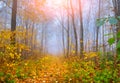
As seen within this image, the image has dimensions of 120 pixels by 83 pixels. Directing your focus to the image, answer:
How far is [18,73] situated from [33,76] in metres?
0.73

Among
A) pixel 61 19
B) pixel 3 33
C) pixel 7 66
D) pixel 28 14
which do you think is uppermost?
pixel 61 19

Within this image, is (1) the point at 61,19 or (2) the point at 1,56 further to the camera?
(1) the point at 61,19

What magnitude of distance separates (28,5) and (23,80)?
591 cm

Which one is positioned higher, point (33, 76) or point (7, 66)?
point (7, 66)

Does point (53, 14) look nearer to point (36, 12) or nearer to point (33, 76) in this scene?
point (36, 12)

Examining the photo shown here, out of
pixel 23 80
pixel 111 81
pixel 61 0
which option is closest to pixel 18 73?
pixel 23 80

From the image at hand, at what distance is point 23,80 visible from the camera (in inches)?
312

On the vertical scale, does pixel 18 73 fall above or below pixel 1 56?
below

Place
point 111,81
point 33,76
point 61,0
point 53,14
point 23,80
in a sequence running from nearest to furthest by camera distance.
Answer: point 111,81 < point 23,80 < point 33,76 < point 61,0 < point 53,14

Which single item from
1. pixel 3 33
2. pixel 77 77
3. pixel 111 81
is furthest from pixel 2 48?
pixel 111 81

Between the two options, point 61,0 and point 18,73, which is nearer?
point 18,73

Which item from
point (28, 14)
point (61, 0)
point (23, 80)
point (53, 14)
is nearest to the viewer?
point (23, 80)

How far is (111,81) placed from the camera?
6602mm

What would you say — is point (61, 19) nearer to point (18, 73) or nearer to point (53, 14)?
point (53, 14)
